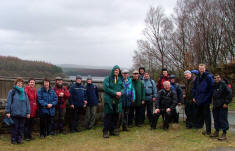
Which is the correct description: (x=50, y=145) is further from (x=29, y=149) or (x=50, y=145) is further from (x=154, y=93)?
(x=154, y=93)

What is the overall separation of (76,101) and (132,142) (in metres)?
2.51

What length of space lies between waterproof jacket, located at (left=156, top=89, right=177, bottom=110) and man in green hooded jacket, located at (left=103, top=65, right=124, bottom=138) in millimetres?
1421

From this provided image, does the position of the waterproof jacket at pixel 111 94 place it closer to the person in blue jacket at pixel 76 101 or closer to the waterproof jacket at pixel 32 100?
the person in blue jacket at pixel 76 101

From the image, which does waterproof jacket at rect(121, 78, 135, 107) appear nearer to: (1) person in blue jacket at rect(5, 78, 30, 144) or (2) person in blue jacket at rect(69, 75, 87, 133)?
(2) person in blue jacket at rect(69, 75, 87, 133)

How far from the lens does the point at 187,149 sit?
5.95 m

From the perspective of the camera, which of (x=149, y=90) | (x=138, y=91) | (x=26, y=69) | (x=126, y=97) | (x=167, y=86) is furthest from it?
(x=26, y=69)

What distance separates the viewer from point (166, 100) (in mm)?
8102

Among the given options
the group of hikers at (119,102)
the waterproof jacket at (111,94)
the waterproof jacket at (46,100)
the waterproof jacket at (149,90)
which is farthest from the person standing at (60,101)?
the waterproof jacket at (149,90)

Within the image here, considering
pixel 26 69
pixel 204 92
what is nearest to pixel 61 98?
pixel 204 92

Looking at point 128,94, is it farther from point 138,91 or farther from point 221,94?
point 221,94

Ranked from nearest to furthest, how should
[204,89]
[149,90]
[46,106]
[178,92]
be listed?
[204,89], [46,106], [178,92], [149,90]

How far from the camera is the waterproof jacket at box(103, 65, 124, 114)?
7.34 m

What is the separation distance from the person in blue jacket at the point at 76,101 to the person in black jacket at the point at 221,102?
4.06 meters

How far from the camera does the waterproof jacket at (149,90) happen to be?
887cm
